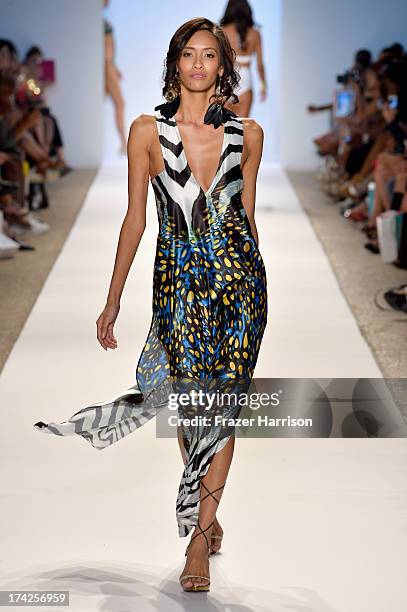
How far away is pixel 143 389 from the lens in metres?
2.67

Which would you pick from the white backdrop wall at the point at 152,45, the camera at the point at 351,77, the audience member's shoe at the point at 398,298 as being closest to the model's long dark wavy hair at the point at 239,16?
the camera at the point at 351,77

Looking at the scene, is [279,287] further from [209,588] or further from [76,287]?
[209,588]

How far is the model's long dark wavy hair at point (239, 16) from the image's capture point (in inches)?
322

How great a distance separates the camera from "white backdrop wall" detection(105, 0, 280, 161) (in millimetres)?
13438

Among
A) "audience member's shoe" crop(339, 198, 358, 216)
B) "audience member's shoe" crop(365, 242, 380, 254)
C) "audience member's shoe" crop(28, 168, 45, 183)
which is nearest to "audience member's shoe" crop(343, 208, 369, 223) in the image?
"audience member's shoe" crop(339, 198, 358, 216)

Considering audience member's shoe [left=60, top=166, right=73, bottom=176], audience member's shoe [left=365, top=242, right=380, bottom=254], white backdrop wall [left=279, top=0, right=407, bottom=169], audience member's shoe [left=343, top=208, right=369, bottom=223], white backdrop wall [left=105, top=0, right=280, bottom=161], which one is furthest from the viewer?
white backdrop wall [left=105, top=0, right=280, bottom=161]

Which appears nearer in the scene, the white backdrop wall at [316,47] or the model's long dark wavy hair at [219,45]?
the model's long dark wavy hair at [219,45]

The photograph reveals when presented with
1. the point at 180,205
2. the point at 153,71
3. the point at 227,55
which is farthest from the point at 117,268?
the point at 153,71

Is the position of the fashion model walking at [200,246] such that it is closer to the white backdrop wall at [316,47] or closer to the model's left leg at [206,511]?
the model's left leg at [206,511]

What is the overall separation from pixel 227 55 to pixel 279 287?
342 centimetres

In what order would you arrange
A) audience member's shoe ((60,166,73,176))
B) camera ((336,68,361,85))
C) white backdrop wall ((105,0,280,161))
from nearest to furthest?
camera ((336,68,361,85)) < audience member's shoe ((60,166,73,176)) < white backdrop wall ((105,0,280,161))

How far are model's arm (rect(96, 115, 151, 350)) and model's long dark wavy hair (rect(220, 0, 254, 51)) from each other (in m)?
5.82

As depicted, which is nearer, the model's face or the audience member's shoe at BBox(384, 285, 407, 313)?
the model's face

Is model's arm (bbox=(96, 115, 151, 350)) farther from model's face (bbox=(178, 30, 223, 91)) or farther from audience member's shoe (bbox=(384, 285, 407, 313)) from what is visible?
audience member's shoe (bbox=(384, 285, 407, 313))
